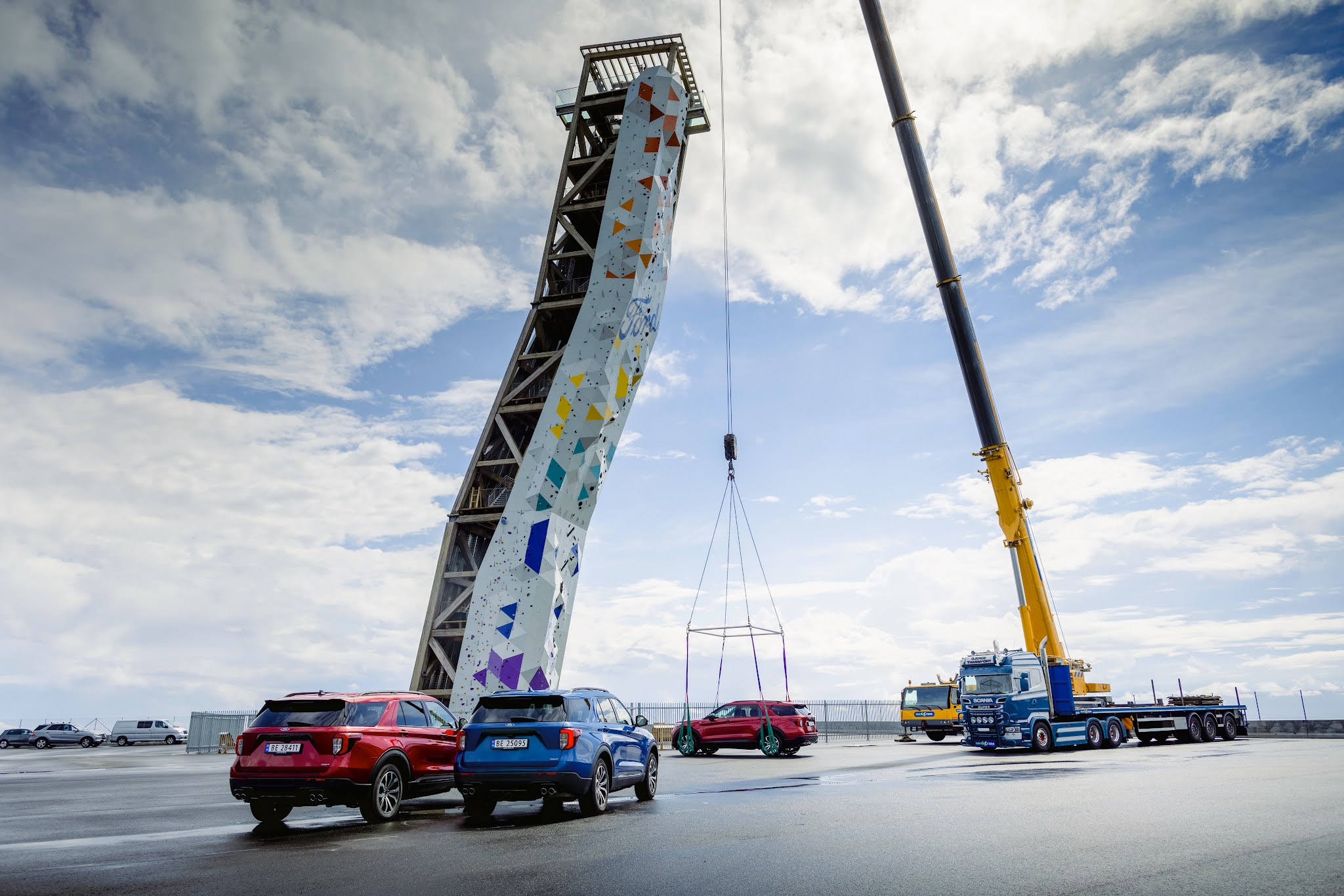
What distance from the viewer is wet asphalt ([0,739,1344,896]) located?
7.09 metres

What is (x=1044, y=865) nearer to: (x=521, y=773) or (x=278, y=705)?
(x=521, y=773)

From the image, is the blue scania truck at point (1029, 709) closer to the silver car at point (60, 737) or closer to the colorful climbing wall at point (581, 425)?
the colorful climbing wall at point (581, 425)

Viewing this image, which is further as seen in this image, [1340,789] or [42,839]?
[1340,789]

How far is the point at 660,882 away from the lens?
23.5ft

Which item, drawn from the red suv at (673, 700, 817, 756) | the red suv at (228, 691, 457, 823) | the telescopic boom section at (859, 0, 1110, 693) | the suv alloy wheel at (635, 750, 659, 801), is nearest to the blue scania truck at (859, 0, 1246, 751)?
the telescopic boom section at (859, 0, 1110, 693)

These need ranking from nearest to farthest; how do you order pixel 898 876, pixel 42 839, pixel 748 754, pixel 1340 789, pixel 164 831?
pixel 898 876 < pixel 42 839 < pixel 164 831 < pixel 1340 789 < pixel 748 754

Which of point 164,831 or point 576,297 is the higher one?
point 576,297

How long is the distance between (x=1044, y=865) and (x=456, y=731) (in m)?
9.19

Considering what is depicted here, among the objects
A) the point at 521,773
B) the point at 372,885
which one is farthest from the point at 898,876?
the point at 521,773

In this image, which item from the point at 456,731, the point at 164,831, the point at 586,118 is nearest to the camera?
the point at 164,831

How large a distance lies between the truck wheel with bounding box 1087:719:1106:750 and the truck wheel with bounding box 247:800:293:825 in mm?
23618

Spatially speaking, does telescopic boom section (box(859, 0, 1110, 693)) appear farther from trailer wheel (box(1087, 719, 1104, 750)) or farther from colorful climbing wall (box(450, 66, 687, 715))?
colorful climbing wall (box(450, 66, 687, 715))

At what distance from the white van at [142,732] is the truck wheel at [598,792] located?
52053 mm

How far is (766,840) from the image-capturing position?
30.9 ft
